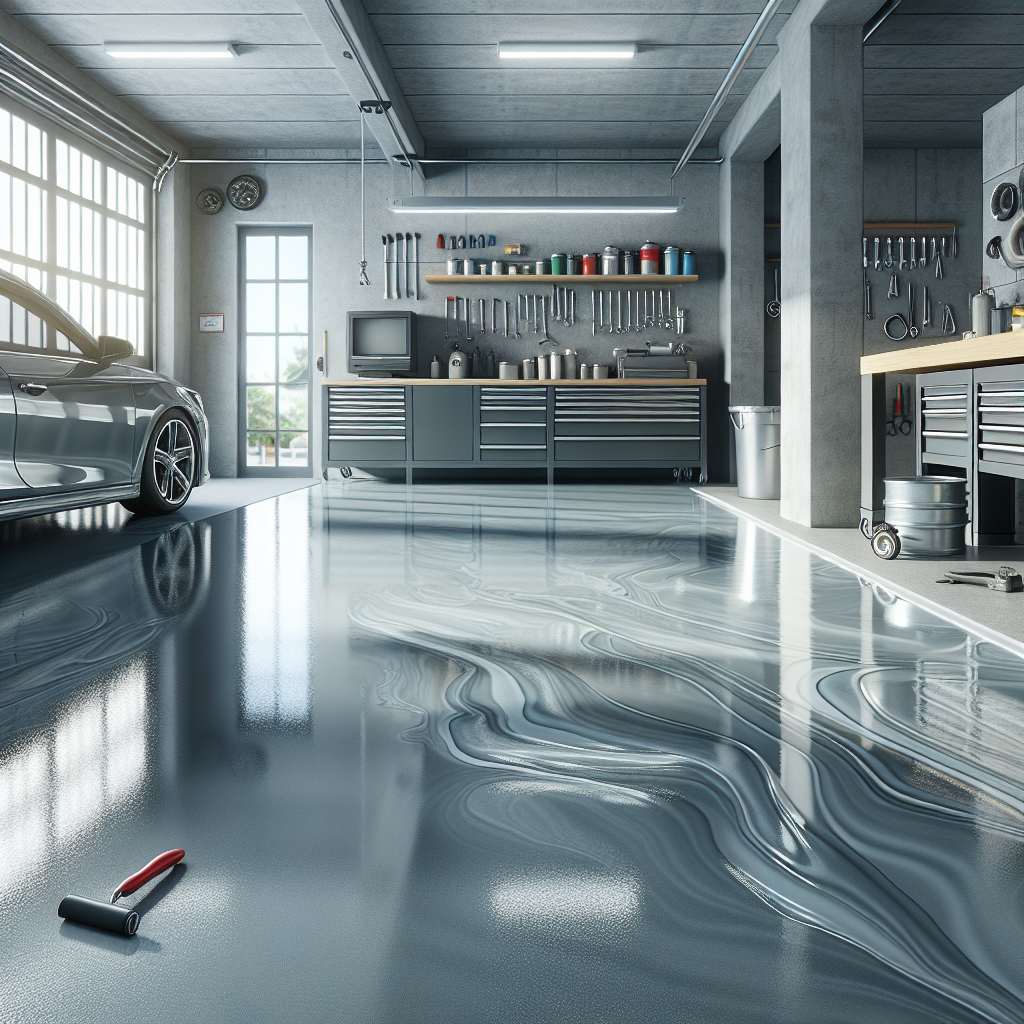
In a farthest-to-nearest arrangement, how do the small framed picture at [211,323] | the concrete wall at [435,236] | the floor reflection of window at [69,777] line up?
the small framed picture at [211,323]
the concrete wall at [435,236]
the floor reflection of window at [69,777]

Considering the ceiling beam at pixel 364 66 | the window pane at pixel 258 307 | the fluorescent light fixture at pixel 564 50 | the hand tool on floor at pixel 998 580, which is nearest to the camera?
the hand tool on floor at pixel 998 580

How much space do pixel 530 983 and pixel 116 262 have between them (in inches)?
310

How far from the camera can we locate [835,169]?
4.64 m

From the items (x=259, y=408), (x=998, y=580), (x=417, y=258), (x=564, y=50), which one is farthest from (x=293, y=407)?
(x=998, y=580)

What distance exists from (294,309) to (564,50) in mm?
3783

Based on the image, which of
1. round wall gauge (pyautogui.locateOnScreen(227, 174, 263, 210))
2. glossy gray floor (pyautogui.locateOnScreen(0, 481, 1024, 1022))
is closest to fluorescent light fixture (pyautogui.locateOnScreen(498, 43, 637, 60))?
round wall gauge (pyautogui.locateOnScreen(227, 174, 263, 210))

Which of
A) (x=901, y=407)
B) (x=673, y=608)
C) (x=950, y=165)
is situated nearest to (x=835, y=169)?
(x=673, y=608)

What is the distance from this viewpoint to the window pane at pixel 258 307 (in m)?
8.68

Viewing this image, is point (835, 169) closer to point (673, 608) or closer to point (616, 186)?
point (673, 608)

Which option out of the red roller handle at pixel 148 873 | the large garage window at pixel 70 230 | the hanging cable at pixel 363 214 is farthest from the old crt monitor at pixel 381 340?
the red roller handle at pixel 148 873

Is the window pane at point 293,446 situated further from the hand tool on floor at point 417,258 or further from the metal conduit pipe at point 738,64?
the metal conduit pipe at point 738,64

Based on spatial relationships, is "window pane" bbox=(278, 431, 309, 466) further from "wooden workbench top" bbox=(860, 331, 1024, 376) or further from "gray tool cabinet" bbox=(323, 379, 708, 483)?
"wooden workbench top" bbox=(860, 331, 1024, 376)

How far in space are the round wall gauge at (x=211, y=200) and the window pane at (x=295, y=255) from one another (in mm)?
615

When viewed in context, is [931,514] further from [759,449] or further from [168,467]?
[168,467]
